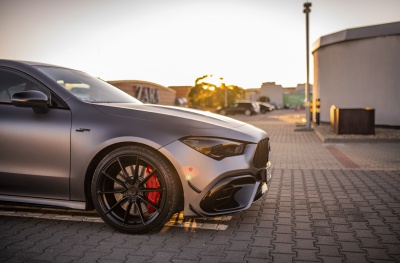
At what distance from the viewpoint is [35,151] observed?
387 cm

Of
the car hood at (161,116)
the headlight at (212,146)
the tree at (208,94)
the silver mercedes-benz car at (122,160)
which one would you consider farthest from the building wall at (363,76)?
the tree at (208,94)

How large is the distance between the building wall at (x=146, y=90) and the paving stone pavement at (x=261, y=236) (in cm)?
3830

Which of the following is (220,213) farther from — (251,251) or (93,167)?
(93,167)

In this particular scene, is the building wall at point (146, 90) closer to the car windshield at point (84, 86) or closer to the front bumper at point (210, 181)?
the car windshield at point (84, 86)

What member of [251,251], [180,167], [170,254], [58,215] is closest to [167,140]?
[180,167]

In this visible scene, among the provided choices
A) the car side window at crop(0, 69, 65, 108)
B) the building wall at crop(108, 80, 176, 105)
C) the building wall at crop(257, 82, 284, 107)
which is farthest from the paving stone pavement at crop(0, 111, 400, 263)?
the building wall at crop(257, 82, 284, 107)

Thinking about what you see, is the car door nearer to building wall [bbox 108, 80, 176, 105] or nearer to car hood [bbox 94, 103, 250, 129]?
car hood [bbox 94, 103, 250, 129]

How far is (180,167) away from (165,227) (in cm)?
87

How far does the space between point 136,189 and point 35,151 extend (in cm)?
109

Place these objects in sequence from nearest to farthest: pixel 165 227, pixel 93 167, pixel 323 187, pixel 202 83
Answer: pixel 93 167 < pixel 165 227 < pixel 323 187 < pixel 202 83

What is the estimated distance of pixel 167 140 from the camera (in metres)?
3.63

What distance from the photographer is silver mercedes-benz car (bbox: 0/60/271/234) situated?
11.9 feet

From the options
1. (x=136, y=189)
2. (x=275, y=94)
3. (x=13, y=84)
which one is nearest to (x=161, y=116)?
(x=136, y=189)

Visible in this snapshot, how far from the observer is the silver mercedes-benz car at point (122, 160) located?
3615 mm
